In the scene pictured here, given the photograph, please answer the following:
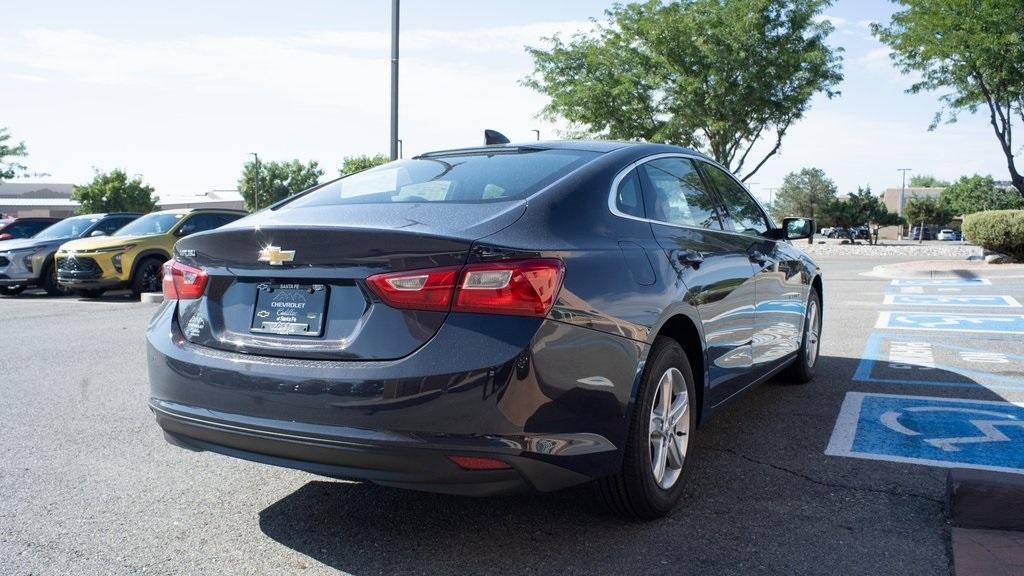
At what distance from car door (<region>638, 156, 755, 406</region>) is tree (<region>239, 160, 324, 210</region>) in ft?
346

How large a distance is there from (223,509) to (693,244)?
240 cm

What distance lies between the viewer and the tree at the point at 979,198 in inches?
2821

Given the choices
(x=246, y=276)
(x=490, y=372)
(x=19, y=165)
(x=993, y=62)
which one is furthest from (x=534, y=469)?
(x=19, y=165)


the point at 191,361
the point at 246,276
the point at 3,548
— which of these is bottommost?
the point at 3,548

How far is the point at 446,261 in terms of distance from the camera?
112 inches

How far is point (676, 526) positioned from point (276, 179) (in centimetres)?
11343

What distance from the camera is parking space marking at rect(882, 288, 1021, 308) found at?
39.4ft

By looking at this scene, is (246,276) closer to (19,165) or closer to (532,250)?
(532,250)

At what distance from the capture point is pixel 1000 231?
19.2m

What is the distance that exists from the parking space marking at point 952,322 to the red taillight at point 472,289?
7.98 metres

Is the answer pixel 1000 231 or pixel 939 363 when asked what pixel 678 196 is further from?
pixel 1000 231

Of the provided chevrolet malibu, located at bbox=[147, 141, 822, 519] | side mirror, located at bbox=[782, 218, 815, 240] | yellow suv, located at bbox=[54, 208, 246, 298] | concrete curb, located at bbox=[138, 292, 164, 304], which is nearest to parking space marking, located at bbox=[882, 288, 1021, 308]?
side mirror, located at bbox=[782, 218, 815, 240]

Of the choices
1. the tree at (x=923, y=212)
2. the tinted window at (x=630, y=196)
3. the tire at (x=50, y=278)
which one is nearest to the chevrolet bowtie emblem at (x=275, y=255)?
the tinted window at (x=630, y=196)

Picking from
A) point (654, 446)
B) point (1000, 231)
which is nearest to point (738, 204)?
point (654, 446)
